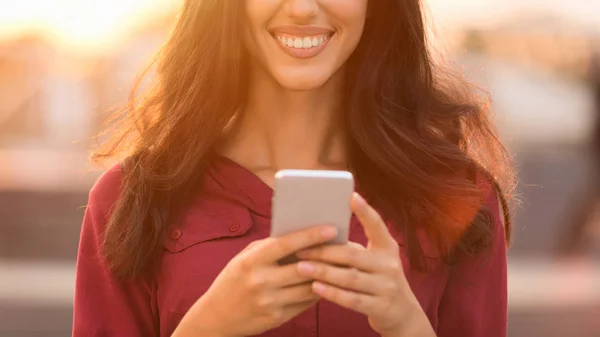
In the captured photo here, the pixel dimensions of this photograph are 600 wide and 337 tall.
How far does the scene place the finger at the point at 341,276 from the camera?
A: 2051mm

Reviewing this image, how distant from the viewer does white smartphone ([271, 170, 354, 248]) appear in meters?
2.04

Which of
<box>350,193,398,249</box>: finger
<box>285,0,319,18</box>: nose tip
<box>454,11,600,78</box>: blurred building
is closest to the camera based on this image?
<box>350,193,398,249</box>: finger

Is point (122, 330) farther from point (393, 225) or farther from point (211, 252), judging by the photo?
point (393, 225)

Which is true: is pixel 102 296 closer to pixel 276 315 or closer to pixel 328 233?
pixel 276 315

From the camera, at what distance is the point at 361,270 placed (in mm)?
2086

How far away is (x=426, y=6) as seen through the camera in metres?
3.02

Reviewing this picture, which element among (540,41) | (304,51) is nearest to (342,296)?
(304,51)

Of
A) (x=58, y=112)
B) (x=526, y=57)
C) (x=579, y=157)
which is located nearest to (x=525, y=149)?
(x=579, y=157)

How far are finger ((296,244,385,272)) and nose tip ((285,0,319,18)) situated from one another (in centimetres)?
65

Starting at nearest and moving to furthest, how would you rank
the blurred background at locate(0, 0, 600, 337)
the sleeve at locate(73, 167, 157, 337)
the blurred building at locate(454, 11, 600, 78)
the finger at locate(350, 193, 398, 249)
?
1. the finger at locate(350, 193, 398, 249)
2. the sleeve at locate(73, 167, 157, 337)
3. the blurred background at locate(0, 0, 600, 337)
4. the blurred building at locate(454, 11, 600, 78)

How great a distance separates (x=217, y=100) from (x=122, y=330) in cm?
→ 58

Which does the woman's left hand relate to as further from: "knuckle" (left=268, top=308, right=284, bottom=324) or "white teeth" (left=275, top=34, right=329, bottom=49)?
"white teeth" (left=275, top=34, right=329, bottom=49)

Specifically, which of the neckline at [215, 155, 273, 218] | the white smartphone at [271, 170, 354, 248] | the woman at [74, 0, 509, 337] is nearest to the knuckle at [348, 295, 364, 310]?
the white smartphone at [271, 170, 354, 248]

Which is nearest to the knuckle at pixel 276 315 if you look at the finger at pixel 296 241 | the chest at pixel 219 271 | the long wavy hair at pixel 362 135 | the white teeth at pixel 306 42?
the finger at pixel 296 241
